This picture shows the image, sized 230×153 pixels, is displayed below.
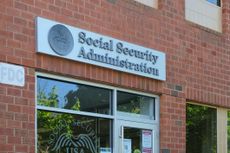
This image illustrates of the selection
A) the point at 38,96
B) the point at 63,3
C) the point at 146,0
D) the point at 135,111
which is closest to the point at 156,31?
the point at 146,0

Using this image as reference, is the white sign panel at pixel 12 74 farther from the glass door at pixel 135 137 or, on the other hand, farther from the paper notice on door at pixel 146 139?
the paper notice on door at pixel 146 139

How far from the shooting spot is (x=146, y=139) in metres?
9.82

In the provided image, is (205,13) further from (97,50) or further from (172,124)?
(97,50)

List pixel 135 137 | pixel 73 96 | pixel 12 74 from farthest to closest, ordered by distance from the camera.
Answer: pixel 135 137, pixel 73 96, pixel 12 74

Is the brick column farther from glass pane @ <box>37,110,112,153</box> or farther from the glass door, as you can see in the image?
glass pane @ <box>37,110,112,153</box>

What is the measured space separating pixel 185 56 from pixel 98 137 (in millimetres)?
2825

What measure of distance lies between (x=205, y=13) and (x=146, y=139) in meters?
3.37

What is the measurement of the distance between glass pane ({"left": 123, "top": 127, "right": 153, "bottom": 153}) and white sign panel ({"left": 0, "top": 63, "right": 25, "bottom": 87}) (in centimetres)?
249

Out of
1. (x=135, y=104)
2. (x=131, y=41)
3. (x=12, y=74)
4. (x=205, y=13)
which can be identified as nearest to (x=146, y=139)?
(x=135, y=104)

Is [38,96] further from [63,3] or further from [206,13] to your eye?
[206,13]

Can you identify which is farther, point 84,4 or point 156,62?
point 156,62

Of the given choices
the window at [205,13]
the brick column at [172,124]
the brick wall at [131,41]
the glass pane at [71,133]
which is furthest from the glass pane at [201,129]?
the glass pane at [71,133]

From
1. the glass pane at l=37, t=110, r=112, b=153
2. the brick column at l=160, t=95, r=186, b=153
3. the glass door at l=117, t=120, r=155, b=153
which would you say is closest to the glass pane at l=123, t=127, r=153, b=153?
the glass door at l=117, t=120, r=155, b=153

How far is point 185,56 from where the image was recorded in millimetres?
10805
